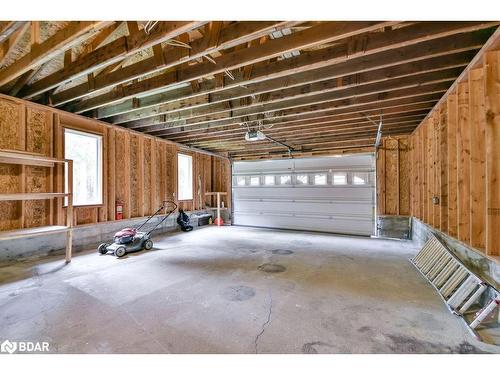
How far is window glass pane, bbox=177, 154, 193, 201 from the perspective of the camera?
26.7ft

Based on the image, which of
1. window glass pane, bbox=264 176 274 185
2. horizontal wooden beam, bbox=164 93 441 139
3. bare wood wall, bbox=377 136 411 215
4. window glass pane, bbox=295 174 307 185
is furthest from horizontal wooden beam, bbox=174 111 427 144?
window glass pane, bbox=264 176 274 185

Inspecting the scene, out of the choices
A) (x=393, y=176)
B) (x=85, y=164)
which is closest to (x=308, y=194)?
(x=393, y=176)

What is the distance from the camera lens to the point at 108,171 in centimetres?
555

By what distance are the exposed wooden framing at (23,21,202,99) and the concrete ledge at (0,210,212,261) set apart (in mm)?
2734

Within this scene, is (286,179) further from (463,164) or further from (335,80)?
(463,164)

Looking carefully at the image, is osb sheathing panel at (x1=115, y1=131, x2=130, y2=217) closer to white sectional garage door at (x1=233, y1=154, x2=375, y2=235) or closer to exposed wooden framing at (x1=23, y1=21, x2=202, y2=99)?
exposed wooden framing at (x1=23, y1=21, x2=202, y2=99)

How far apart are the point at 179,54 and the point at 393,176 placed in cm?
646

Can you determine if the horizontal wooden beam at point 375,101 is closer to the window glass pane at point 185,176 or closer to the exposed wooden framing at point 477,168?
the exposed wooden framing at point 477,168

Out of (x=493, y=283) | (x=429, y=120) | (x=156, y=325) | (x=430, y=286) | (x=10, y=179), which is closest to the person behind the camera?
(x=156, y=325)

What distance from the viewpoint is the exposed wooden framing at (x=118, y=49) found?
2270 millimetres

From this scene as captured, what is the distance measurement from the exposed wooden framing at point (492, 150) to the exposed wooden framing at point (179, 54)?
2.33 meters

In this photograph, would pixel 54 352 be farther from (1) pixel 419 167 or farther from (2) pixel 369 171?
(2) pixel 369 171

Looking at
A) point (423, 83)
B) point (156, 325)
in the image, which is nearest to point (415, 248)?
point (423, 83)

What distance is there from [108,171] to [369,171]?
7.14 metres
